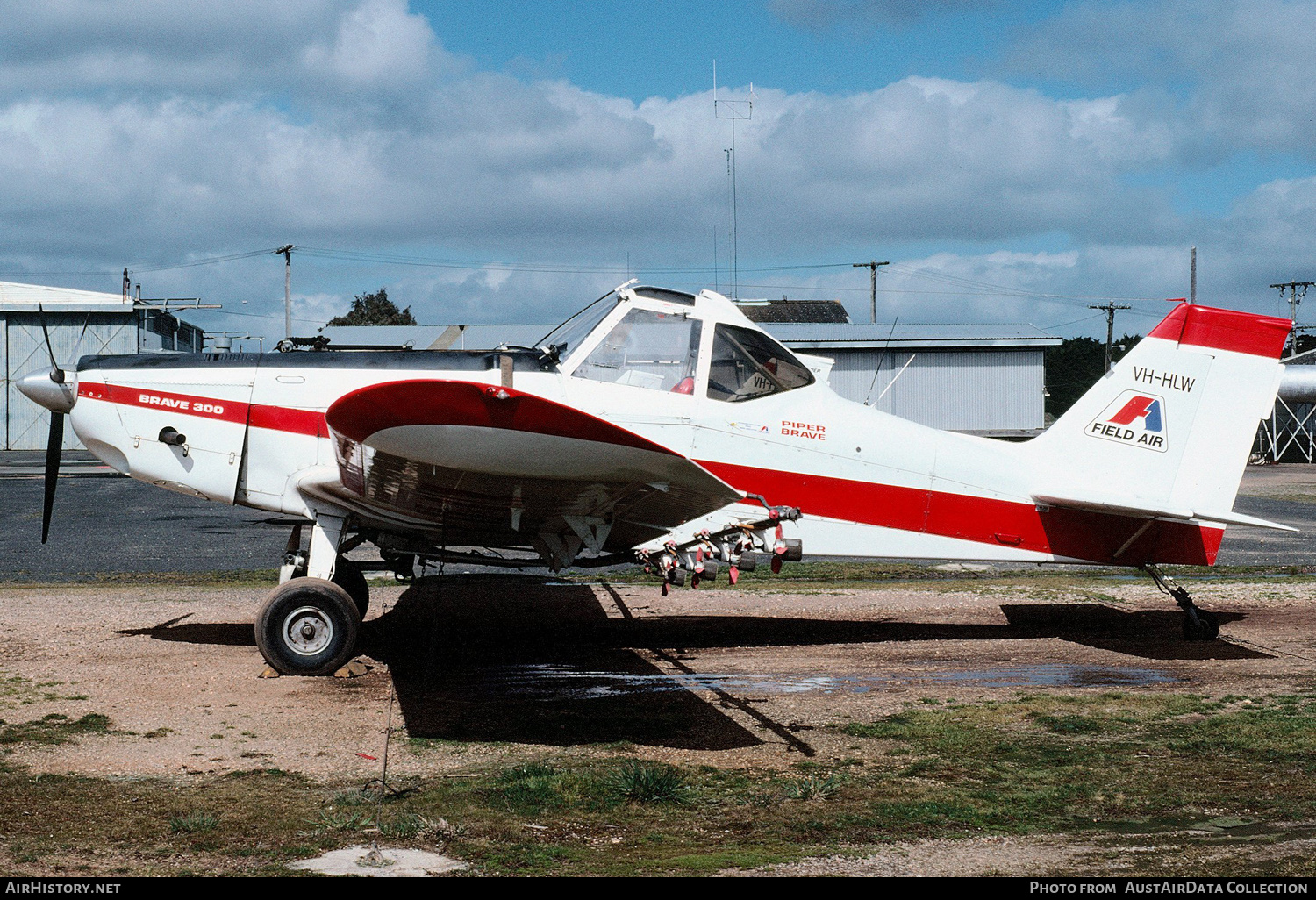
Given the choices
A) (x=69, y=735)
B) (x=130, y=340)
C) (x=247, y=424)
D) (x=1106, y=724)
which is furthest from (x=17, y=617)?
(x=130, y=340)

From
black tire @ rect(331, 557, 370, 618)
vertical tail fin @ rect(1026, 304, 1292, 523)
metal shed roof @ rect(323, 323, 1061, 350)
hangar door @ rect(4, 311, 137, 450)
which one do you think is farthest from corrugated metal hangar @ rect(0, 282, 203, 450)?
vertical tail fin @ rect(1026, 304, 1292, 523)

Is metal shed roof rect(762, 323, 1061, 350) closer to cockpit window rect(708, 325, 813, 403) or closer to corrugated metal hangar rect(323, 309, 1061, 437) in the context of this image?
corrugated metal hangar rect(323, 309, 1061, 437)

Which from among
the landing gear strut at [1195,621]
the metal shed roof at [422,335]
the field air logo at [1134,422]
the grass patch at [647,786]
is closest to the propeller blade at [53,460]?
the grass patch at [647,786]

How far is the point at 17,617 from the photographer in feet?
31.3

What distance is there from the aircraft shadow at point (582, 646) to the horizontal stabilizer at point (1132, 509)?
108 cm

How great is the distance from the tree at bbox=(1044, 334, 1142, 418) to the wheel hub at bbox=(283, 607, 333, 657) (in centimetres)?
7161

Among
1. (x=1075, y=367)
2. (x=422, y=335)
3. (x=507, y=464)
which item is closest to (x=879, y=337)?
(x=422, y=335)

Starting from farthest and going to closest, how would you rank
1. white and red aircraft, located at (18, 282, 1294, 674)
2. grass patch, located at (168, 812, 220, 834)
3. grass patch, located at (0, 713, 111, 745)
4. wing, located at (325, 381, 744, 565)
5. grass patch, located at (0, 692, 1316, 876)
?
1. white and red aircraft, located at (18, 282, 1294, 674)
2. grass patch, located at (0, 713, 111, 745)
3. wing, located at (325, 381, 744, 565)
4. grass patch, located at (168, 812, 220, 834)
5. grass patch, located at (0, 692, 1316, 876)

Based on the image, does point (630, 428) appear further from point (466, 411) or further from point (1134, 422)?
point (1134, 422)

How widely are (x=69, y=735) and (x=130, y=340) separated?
45878 mm

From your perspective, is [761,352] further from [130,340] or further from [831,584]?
[130,340]

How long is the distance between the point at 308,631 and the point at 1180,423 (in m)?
7.11

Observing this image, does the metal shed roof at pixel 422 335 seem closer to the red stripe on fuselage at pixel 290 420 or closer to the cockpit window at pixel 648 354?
the red stripe on fuselage at pixel 290 420

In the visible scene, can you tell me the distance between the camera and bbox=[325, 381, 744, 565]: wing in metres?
4.97
